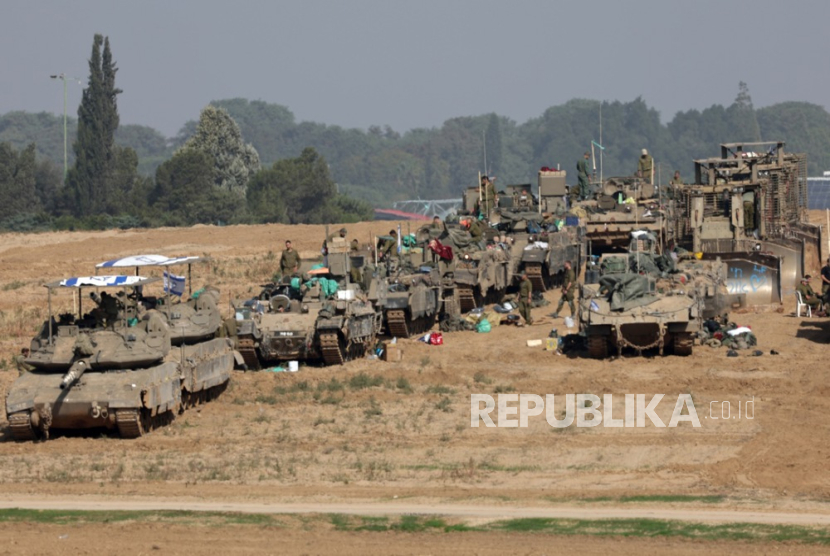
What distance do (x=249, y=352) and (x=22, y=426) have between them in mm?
5836

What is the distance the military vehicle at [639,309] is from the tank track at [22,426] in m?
8.93

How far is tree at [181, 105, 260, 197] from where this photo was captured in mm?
82562

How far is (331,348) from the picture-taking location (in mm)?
24422

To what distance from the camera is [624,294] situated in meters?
23.9

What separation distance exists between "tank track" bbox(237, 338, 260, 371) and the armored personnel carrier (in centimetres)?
362

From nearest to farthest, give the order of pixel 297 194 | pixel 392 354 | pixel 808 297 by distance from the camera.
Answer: pixel 392 354
pixel 808 297
pixel 297 194

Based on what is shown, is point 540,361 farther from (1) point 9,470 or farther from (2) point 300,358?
(1) point 9,470

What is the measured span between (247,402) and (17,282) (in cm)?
2150

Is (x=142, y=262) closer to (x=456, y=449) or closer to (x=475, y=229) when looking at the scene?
(x=456, y=449)

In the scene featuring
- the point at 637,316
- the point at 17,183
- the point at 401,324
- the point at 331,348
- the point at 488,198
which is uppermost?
the point at 17,183

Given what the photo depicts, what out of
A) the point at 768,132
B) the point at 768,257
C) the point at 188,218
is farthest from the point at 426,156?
the point at 768,257

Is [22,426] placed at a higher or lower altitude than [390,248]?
lower

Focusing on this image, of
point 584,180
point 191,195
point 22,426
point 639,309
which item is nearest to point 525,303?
point 639,309

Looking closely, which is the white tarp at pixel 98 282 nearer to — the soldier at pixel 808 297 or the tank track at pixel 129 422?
the tank track at pixel 129 422
